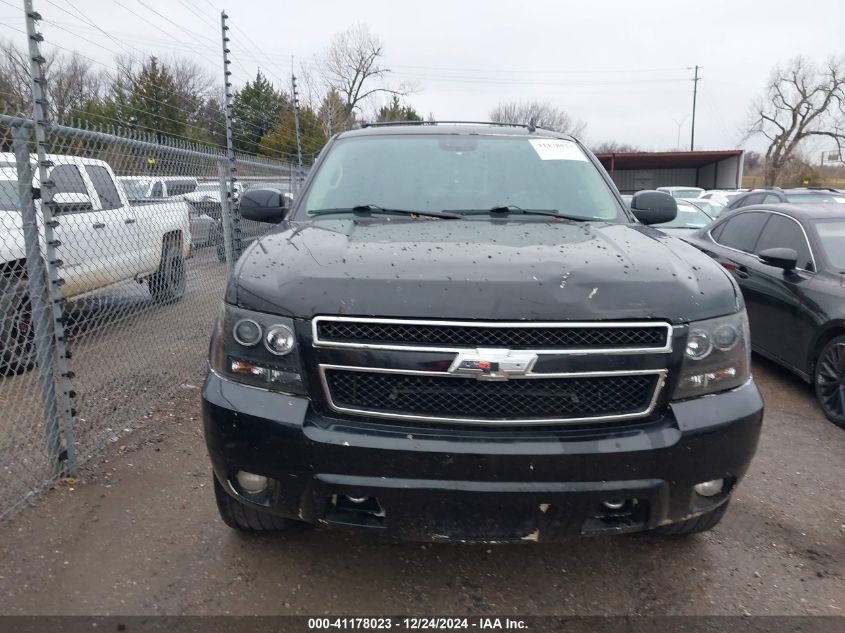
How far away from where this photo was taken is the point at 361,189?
3.48 meters

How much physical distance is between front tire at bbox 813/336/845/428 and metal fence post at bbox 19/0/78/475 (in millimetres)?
5025

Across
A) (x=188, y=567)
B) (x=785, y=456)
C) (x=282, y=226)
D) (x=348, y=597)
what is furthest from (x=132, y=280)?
(x=785, y=456)

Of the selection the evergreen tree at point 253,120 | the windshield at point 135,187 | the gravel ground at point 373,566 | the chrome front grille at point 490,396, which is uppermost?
the evergreen tree at point 253,120

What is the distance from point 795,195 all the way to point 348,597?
35.4 ft

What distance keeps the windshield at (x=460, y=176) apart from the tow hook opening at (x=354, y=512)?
1.60 meters

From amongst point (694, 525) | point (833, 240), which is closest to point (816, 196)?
point (833, 240)

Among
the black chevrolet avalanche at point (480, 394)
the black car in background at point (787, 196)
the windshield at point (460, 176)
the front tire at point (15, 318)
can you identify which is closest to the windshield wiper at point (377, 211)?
the windshield at point (460, 176)

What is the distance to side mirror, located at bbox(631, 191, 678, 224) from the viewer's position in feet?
12.5

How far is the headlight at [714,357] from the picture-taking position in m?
2.26

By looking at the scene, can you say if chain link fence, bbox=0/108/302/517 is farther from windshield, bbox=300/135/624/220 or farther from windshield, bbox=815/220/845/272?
windshield, bbox=815/220/845/272

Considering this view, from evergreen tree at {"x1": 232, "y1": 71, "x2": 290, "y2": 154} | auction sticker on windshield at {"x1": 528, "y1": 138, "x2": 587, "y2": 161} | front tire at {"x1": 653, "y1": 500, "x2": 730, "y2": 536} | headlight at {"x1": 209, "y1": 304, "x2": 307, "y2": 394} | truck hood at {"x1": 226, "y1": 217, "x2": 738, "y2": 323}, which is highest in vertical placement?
evergreen tree at {"x1": 232, "y1": 71, "x2": 290, "y2": 154}

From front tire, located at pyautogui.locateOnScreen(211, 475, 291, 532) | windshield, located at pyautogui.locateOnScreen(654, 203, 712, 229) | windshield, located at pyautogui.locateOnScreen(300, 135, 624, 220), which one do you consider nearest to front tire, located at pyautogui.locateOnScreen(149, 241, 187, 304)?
windshield, located at pyautogui.locateOnScreen(300, 135, 624, 220)

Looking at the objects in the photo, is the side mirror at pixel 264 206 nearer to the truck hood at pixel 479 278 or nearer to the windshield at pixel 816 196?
the truck hood at pixel 479 278

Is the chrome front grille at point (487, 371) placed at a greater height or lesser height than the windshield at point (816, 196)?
lesser
